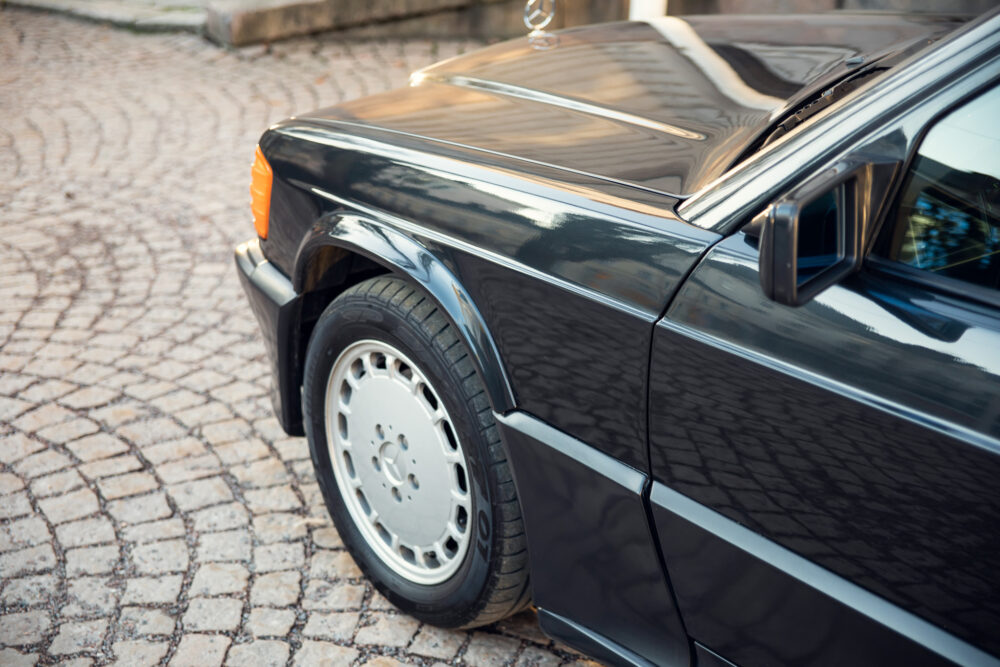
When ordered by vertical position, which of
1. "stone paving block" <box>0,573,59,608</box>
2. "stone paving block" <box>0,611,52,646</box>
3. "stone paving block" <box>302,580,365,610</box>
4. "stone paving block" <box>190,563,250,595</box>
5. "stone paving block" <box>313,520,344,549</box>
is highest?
"stone paving block" <box>313,520,344,549</box>

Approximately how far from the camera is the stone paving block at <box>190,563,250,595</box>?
2756 mm

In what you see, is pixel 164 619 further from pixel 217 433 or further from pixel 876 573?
pixel 876 573

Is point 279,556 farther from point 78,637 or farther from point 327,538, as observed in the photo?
point 78,637

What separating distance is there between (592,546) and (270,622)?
3.72 ft

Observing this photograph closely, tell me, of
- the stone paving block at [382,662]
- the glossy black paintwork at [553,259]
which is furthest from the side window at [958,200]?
the stone paving block at [382,662]

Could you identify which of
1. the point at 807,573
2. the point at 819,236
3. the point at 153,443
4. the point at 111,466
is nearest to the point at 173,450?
the point at 153,443

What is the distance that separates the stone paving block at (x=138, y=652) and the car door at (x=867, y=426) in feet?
5.23

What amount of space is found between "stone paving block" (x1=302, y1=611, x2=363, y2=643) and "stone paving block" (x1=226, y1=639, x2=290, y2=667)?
3.1 inches

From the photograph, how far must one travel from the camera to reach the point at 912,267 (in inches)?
57.6

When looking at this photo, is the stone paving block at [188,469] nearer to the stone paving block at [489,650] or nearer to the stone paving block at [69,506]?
the stone paving block at [69,506]

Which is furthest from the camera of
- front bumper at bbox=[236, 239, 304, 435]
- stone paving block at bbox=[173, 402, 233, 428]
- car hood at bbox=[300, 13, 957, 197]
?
stone paving block at bbox=[173, 402, 233, 428]

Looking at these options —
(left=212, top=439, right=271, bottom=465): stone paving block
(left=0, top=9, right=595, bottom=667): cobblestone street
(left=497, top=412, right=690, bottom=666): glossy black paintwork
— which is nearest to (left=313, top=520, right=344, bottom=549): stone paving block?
(left=0, top=9, right=595, bottom=667): cobblestone street

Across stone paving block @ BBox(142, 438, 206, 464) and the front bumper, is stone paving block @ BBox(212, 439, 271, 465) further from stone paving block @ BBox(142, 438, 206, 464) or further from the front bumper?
the front bumper

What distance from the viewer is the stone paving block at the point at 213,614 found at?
262 cm
